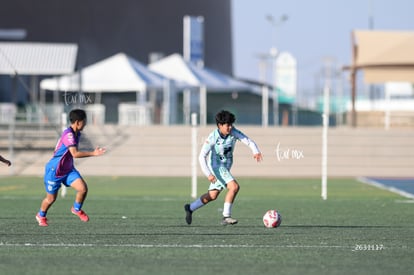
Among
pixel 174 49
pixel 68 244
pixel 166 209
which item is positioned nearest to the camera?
pixel 68 244

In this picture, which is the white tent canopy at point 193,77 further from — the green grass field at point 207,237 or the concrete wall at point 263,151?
the green grass field at point 207,237

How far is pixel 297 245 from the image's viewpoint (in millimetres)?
13891

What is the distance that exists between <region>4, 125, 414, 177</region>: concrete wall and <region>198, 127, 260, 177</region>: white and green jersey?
18.6 metres

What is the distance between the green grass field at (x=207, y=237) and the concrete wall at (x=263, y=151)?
10248 millimetres

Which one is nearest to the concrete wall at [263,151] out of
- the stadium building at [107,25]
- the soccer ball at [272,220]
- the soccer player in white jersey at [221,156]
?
the soccer player in white jersey at [221,156]

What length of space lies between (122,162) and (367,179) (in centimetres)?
750

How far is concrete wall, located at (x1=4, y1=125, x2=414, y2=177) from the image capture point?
35.7 meters

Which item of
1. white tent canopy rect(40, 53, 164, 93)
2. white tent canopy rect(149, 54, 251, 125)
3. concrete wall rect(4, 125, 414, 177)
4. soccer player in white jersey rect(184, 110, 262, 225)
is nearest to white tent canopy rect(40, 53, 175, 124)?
white tent canopy rect(40, 53, 164, 93)

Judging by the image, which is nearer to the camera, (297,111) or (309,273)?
(309,273)

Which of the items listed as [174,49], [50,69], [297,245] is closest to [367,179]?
[50,69]

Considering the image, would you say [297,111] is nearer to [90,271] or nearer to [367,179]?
[367,179]

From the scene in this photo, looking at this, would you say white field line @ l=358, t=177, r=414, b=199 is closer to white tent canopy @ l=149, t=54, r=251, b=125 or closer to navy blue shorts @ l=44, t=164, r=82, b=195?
white tent canopy @ l=149, t=54, r=251, b=125

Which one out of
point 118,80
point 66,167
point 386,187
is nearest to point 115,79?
point 118,80

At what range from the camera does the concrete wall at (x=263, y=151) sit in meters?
35.7
